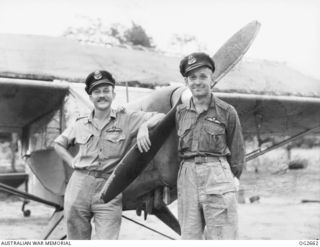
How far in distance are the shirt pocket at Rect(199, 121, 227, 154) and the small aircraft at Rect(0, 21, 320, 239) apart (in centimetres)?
31

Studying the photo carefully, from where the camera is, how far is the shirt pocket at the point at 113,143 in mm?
3062

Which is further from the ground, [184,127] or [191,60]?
[191,60]

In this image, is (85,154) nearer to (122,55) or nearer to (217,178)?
(217,178)

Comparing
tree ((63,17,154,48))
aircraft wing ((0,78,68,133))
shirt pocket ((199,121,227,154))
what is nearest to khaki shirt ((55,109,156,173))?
shirt pocket ((199,121,227,154))

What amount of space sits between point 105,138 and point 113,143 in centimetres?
7

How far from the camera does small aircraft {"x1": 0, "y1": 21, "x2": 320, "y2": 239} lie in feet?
10.2

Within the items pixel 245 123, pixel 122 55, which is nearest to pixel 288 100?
pixel 245 123

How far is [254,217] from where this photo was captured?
30.3 feet

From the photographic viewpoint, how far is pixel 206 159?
8.63 feet

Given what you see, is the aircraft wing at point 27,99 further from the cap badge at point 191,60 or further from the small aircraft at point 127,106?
the cap badge at point 191,60

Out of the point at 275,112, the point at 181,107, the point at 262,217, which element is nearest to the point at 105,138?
the point at 181,107

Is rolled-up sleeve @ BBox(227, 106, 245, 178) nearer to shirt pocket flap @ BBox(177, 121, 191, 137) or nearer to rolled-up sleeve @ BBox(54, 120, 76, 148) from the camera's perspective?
shirt pocket flap @ BBox(177, 121, 191, 137)

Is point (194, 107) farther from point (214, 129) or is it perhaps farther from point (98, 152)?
point (98, 152)

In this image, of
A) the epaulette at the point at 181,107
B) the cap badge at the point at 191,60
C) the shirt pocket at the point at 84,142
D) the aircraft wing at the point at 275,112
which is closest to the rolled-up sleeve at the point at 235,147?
the epaulette at the point at 181,107
